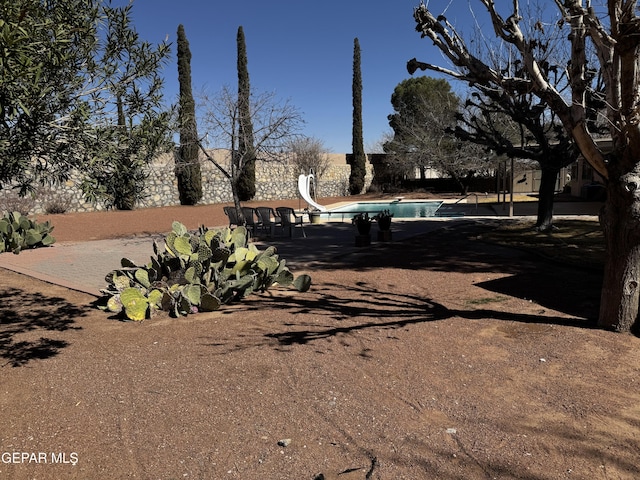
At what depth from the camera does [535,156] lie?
1284 centimetres

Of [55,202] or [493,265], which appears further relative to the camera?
[55,202]

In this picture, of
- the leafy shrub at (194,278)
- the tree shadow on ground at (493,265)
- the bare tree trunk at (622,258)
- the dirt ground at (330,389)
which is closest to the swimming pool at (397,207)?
the tree shadow on ground at (493,265)

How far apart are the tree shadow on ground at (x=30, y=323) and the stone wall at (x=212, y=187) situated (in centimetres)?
1187

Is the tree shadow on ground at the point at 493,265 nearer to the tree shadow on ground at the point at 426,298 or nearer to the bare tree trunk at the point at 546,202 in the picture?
the tree shadow on ground at the point at 426,298

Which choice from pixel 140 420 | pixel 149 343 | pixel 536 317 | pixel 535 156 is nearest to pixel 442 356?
pixel 536 317

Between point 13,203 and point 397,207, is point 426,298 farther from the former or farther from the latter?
point 397,207

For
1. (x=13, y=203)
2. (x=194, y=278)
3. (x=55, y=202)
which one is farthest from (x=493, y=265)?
(x=55, y=202)

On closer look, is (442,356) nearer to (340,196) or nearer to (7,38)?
(7,38)

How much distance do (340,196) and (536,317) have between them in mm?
31172

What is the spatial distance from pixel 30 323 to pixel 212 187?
77.2 feet

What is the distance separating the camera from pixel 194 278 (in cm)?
626

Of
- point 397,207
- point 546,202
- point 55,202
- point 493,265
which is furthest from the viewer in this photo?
point 397,207

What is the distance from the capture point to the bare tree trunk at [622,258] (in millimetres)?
4668

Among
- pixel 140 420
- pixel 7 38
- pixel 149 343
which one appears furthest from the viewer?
pixel 149 343
